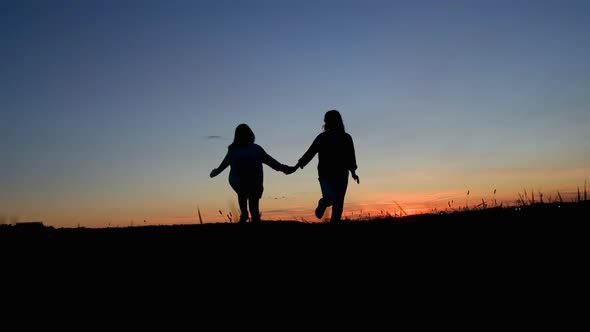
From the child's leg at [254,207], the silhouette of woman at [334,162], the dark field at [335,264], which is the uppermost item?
the silhouette of woman at [334,162]

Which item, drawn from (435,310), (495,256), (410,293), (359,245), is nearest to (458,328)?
(435,310)

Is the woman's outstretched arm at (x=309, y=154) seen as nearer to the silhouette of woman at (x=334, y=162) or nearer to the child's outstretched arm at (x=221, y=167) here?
the silhouette of woman at (x=334, y=162)

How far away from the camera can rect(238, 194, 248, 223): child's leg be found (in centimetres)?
1164

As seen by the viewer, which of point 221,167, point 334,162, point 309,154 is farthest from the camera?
point 221,167

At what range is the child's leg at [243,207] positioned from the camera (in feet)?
38.2

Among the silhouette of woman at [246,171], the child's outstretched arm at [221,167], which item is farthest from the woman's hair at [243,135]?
the child's outstretched arm at [221,167]

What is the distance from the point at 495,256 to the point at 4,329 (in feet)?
15.9

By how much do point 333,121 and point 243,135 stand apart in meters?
1.88

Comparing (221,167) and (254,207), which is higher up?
(221,167)

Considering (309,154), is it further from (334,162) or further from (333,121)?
(333,121)

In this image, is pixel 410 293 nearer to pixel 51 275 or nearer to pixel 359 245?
pixel 359 245

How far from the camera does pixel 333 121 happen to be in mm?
11102

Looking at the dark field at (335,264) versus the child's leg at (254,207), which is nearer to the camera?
the dark field at (335,264)

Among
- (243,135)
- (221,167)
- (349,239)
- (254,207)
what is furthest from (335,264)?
(221,167)
